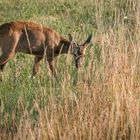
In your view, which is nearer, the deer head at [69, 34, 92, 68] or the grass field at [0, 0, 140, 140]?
the grass field at [0, 0, 140, 140]

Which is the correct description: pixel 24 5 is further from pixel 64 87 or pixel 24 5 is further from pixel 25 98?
pixel 64 87

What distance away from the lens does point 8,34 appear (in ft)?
32.2

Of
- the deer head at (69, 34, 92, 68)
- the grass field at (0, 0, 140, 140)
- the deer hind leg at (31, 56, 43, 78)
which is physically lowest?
the deer hind leg at (31, 56, 43, 78)

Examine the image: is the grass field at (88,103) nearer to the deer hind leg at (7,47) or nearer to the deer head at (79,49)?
the deer head at (79,49)

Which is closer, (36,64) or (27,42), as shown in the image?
(36,64)

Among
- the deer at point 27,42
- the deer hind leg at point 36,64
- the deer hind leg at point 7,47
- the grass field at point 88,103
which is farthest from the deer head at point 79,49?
the grass field at point 88,103

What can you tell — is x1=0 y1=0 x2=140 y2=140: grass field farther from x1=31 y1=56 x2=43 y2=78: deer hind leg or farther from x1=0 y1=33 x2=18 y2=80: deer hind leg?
x1=0 y1=33 x2=18 y2=80: deer hind leg

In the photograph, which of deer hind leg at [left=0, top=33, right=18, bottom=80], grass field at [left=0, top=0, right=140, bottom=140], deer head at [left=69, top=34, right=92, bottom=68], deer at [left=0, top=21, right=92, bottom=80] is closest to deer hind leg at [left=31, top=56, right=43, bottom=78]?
deer at [left=0, top=21, right=92, bottom=80]

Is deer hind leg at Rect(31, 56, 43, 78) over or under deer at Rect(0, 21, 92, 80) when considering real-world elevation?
under

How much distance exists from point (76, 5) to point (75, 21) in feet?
7.08

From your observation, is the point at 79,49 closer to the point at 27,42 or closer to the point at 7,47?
the point at 27,42

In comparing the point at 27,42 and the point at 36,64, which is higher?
the point at 27,42

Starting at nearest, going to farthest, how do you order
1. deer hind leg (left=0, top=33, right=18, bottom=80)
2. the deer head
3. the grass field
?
the grass field → the deer head → deer hind leg (left=0, top=33, right=18, bottom=80)

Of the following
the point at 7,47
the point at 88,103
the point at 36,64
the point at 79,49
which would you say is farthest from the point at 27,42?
the point at 88,103
